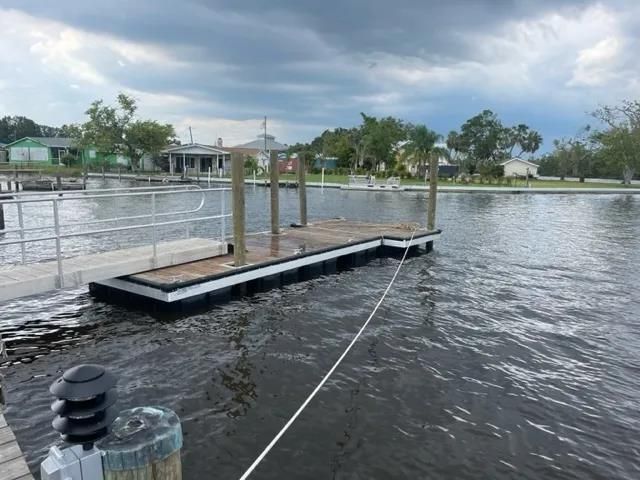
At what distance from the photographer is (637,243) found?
817 inches

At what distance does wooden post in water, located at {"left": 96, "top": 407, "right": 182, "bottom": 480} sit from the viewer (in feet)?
9.43

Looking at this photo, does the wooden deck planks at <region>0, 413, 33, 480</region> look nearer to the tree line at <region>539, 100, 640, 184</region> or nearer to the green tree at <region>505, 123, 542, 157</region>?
the tree line at <region>539, 100, 640, 184</region>

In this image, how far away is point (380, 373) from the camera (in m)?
7.54

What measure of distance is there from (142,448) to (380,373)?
5133 millimetres

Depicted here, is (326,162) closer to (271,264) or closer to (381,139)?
(381,139)

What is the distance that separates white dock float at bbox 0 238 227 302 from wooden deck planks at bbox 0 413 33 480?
14.8ft

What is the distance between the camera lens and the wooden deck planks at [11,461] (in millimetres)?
3582

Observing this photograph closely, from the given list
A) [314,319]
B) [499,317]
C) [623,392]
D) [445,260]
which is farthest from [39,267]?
[445,260]

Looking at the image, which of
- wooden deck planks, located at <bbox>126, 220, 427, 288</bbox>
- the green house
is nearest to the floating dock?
wooden deck planks, located at <bbox>126, 220, 427, 288</bbox>

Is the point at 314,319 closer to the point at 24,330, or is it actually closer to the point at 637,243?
the point at 24,330

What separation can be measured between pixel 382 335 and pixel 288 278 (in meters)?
4.19

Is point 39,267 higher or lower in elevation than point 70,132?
lower

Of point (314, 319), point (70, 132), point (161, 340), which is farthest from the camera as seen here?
point (70, 132)

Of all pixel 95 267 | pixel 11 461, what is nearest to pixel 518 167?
pixel 95 267
